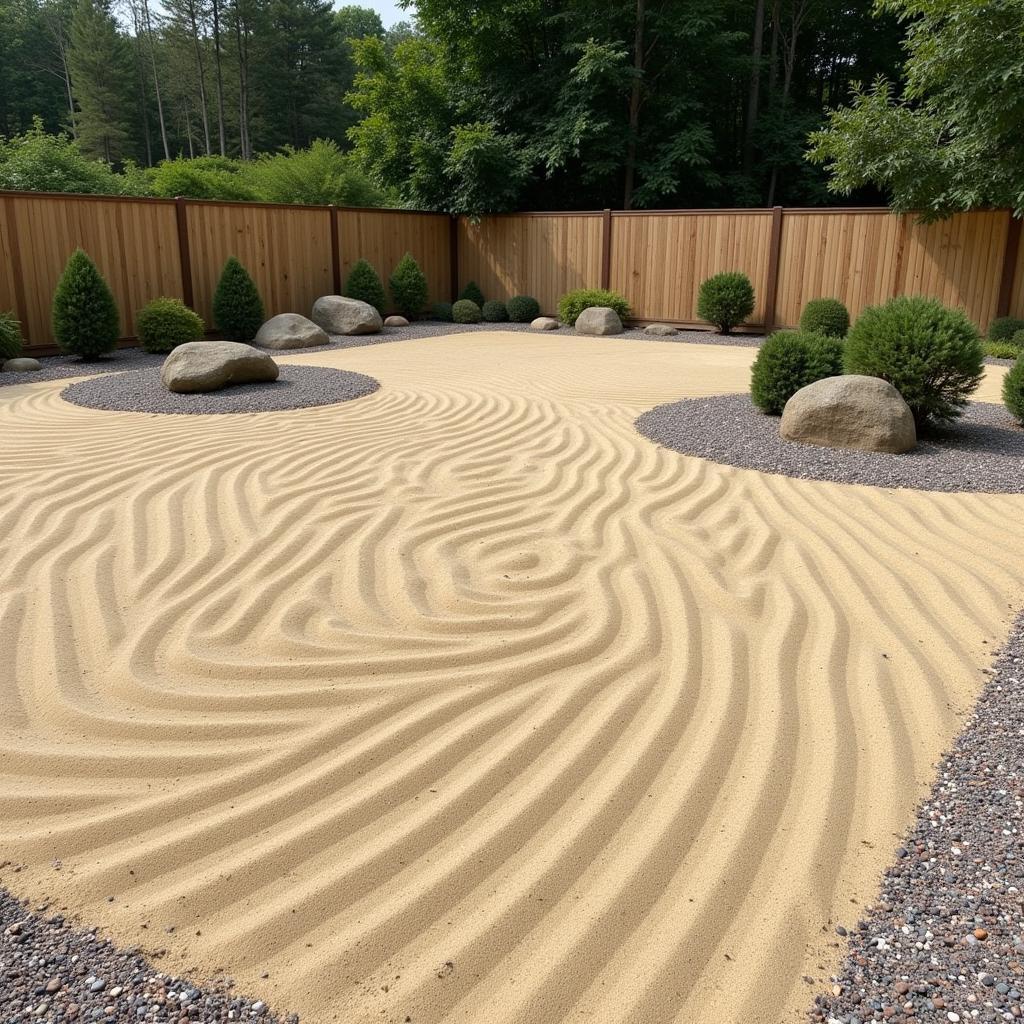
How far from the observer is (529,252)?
1847 centimetres

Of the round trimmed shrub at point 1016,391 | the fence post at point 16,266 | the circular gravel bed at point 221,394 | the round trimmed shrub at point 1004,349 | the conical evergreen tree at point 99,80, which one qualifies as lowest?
the circular gravel bed at point 221,394

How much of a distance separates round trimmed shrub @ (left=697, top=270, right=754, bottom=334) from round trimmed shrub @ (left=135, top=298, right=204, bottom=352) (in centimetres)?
851

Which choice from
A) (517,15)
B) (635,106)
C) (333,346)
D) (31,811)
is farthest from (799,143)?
(31,811)

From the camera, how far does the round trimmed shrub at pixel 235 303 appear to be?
45.9ft

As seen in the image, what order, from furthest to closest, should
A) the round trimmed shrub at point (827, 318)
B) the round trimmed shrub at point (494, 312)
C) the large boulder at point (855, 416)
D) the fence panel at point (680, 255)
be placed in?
the round trimmed shrub at point (494, 312)
the fence panel at point (680, 255)
the round trimmed shrub at point (827, 318)
the large boulder at point (855, 416)

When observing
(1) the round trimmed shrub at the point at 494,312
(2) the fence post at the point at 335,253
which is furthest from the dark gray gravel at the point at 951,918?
(1) the round trimmed shrub at the point at 494,312

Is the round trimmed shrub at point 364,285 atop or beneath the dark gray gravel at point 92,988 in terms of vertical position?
atop

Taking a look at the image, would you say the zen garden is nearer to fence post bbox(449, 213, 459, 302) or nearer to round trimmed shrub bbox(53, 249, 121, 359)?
round trimmed shrub bbox(53, 249, 121, 359)

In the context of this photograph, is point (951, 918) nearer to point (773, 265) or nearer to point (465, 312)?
point (773, 265)

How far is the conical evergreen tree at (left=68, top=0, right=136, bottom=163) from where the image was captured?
40.8 meters

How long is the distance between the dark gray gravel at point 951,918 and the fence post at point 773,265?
45.2 ft

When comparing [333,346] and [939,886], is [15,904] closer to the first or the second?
[939,886]

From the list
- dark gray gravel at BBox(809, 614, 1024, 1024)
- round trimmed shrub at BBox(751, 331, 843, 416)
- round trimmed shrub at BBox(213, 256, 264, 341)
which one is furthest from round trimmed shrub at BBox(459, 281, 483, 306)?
dark gray gravel at BBox(809, 614, 1024, 1024)

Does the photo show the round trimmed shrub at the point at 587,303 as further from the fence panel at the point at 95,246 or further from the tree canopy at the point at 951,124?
the fence panel at the point at 95,246
